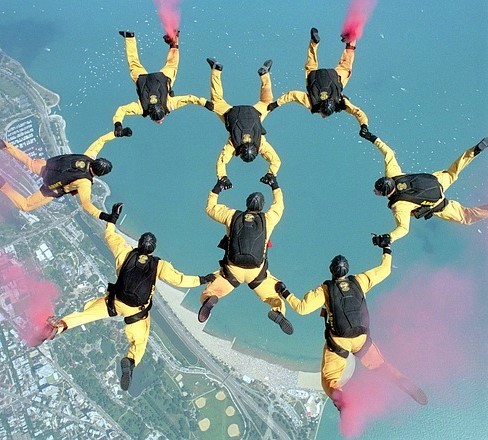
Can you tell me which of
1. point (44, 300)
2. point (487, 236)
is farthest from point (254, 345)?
point (487, 236)

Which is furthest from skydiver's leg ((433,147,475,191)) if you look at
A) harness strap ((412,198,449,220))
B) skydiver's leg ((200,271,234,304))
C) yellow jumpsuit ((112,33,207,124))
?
yellow jumpsuit ((112,33,207,124))

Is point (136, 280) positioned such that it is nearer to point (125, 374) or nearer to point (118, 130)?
point (125, 374)

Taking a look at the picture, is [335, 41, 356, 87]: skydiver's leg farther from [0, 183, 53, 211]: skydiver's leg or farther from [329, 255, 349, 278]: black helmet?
[0, 183, 53, 211]: skydiver's leg

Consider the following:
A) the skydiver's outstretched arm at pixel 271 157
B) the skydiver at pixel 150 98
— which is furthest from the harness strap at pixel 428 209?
the skydiver at pixel 150 98

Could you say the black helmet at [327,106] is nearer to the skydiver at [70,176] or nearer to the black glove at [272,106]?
the black glove at [272,106]

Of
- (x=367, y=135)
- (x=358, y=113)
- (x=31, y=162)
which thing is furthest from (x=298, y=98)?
(x=31, y=162)

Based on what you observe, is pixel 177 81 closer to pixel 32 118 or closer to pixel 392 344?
pixel 32 118
